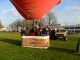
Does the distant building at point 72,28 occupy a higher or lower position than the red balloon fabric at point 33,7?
lower

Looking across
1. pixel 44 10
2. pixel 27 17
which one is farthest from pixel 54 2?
pixel 27 17

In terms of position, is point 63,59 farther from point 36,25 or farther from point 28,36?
point 36,25

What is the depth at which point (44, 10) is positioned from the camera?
2247 centimetres

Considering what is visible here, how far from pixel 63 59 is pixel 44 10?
8.17 m

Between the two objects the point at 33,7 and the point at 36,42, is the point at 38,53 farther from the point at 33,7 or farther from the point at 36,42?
the point at 33,7

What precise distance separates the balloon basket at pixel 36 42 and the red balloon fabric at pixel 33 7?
1.60 metres

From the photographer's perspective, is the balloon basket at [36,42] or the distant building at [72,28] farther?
the distant building at [72,28]

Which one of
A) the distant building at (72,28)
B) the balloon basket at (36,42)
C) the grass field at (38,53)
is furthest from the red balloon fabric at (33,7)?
the distant building at (72,28)

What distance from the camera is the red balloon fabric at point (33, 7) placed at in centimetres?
2202

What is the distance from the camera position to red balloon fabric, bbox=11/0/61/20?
22.0 metres

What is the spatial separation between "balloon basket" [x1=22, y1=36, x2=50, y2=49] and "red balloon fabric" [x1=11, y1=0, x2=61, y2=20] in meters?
1.60

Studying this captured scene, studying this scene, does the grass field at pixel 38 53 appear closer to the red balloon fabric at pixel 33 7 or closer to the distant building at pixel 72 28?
the red balloon fabric at pixel 33 7

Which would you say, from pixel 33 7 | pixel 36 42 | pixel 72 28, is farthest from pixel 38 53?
pixel 72 28

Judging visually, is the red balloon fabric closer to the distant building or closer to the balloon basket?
the balloon basket
